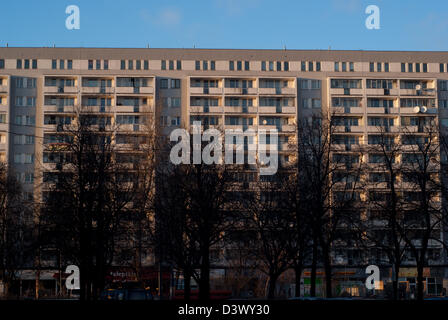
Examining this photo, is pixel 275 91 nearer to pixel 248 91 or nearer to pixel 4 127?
pixel 248 91

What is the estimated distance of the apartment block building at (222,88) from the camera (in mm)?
90812

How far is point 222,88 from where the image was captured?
9281cm

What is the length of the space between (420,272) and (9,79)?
68782mm

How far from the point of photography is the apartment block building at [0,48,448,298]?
90812 mm

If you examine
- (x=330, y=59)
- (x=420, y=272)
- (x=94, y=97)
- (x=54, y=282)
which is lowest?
(x=54, y=282)

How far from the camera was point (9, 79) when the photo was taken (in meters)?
89.9

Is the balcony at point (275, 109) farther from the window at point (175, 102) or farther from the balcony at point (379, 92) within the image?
the window at point (175, 102)

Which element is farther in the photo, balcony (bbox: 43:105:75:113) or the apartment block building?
the apartment block building

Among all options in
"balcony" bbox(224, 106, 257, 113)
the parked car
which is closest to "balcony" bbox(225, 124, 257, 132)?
"balcony" bbox(224, 106, 257, 113)

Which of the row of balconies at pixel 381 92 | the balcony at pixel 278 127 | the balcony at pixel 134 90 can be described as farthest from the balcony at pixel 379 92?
the balcony at pixel 134 90

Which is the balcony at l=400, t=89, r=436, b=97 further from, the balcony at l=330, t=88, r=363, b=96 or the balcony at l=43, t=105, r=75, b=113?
the balcony at l=43, t=105, r=75, b=113
